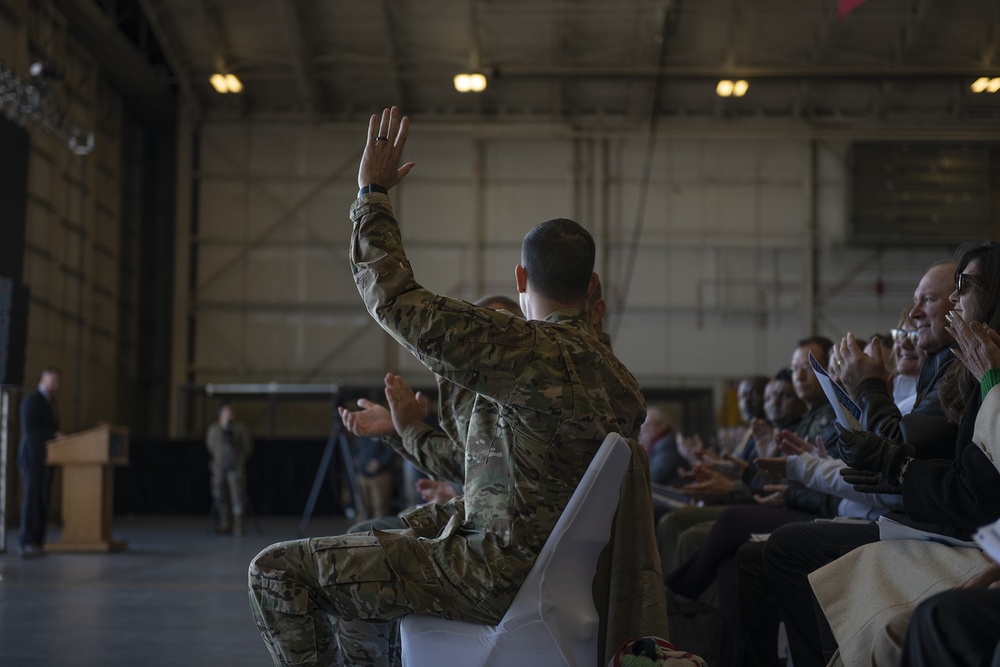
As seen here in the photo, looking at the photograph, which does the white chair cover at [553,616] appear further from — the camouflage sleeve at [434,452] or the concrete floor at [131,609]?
the concrete floor at [131,609]

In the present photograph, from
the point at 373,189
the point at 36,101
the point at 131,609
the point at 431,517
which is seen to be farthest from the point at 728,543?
the point at 36,101

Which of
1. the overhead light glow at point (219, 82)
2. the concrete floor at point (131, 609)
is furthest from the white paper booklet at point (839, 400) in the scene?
the overhead light glow at point (219, 82)

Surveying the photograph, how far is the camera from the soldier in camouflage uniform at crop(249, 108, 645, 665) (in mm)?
1781

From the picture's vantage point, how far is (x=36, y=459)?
A: 772 cm

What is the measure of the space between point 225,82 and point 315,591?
39.5ft

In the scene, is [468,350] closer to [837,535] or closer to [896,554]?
[896,554]

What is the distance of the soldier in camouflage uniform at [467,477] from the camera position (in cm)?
178

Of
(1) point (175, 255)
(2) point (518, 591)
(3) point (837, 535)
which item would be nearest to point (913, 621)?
(2) point (518, 591)

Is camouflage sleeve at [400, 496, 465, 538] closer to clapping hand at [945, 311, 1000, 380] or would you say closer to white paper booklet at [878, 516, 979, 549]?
white paper booklet at [878, 516, 979, 549]

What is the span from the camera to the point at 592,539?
5.97ft

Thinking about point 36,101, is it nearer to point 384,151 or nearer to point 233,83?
point 233,83

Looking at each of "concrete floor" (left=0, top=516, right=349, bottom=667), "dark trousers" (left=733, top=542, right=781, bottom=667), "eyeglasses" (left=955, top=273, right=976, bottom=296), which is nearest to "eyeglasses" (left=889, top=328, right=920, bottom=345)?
"eyeglasses" (left=955, top=273, right=976, bottom=296)

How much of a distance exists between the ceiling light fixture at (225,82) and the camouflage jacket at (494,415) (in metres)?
11.7

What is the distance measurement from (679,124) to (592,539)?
12.9 meters
